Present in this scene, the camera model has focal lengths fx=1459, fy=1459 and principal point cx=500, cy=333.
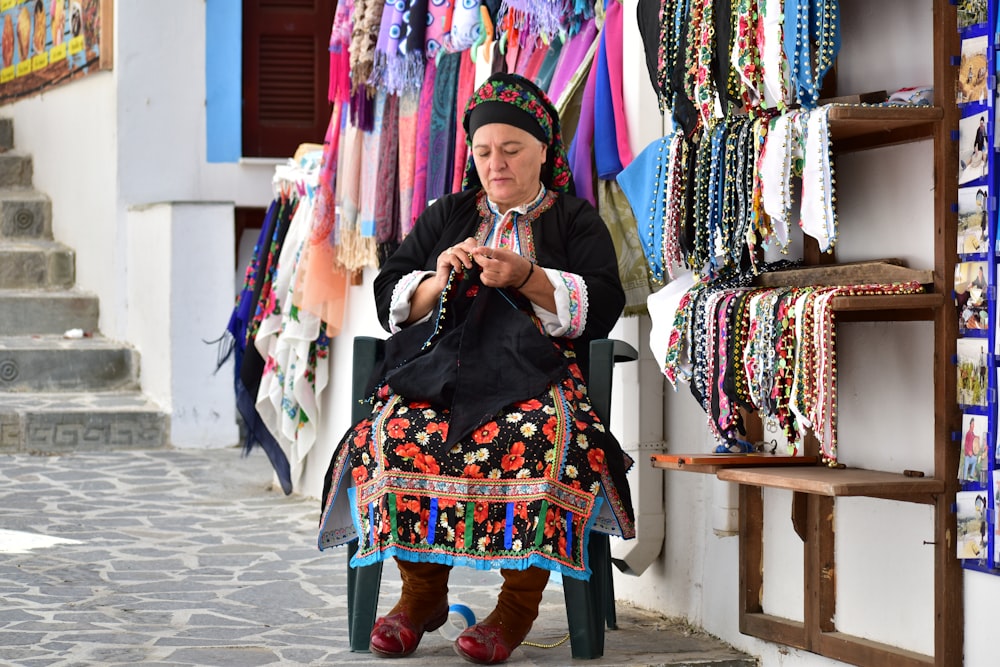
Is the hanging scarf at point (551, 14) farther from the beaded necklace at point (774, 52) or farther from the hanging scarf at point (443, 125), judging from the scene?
the beaded necklace at point (774, 52)

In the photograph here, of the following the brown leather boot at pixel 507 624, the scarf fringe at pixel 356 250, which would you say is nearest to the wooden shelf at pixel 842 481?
the brown leather boot at pixel 507 624

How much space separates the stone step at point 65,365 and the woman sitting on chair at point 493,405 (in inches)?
213

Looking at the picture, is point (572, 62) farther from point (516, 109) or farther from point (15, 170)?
point (15, 170)

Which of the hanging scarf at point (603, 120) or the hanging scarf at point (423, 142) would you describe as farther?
the hanging scarf at point (423, 142)

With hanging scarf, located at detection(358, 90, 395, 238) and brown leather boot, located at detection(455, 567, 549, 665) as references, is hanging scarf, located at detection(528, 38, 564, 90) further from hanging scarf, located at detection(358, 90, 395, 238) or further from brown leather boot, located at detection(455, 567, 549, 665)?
brown leather boot, located at detection(455, 567, 549, 665)

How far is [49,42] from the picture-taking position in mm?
10570

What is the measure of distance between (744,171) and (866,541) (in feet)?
2.78

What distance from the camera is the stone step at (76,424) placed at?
25.4ft

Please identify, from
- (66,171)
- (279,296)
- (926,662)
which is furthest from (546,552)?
(66,171)

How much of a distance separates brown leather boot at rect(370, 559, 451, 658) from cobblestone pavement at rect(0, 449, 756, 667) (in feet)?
0.12

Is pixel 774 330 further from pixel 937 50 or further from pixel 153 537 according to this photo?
pixel 153 537

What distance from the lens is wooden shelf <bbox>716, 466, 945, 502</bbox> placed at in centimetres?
284

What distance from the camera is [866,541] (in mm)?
3180

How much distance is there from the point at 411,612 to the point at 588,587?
447 millimetres
